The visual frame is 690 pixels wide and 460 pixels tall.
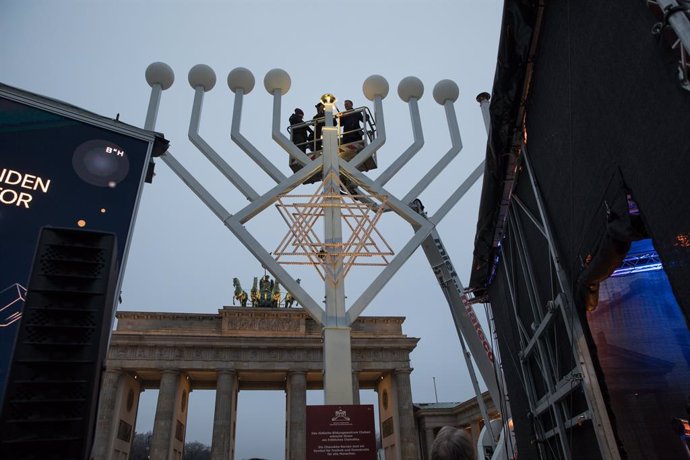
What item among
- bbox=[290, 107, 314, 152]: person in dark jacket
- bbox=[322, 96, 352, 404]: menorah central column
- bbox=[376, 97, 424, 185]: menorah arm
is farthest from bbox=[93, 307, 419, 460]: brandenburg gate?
bbox=[322, 96, 352, 404]: menorah central column

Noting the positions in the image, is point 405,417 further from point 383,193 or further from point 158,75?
point 158,75

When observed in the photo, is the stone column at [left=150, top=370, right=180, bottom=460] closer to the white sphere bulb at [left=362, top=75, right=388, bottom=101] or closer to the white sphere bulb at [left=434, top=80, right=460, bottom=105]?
the white sphere bulb at [left=362, top=75, right=388, bottom=101]

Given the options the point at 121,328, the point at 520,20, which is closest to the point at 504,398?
the point at 520,20

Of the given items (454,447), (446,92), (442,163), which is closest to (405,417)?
(446,92)

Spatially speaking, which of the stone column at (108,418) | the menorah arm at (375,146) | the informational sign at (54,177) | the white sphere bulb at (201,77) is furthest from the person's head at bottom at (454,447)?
the stone column at (108,418)

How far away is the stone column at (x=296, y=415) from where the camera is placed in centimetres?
2214

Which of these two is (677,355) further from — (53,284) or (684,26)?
(53,284)

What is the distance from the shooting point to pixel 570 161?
2.86 meters

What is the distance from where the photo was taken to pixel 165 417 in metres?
22.8

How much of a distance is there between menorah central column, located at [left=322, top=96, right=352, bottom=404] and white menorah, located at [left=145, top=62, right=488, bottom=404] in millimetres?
11

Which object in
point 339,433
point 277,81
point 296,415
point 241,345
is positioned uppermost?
point 241,345

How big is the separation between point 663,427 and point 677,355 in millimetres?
689

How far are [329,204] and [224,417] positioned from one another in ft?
68.2

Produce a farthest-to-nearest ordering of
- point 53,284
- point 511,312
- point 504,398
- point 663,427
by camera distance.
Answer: point 504,398
point 511,312
point 663,427
point 53,284
